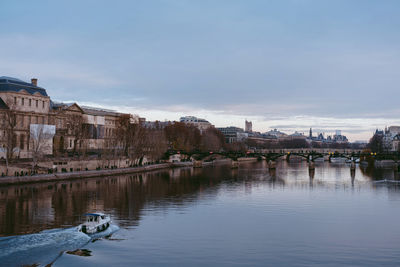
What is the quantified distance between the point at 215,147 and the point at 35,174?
71.2 meters

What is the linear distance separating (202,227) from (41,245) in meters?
9.73

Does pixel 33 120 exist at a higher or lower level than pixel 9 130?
higher

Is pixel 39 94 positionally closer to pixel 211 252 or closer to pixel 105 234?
pixel 105 234

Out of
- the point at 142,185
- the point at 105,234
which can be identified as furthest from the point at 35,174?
the point at 105,234

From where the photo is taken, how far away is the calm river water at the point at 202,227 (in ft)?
65.9

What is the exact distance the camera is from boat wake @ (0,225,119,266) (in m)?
18.6

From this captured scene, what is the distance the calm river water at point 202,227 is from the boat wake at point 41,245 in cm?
4

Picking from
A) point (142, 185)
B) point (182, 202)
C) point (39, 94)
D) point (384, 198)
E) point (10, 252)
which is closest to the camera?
point (10, 252)

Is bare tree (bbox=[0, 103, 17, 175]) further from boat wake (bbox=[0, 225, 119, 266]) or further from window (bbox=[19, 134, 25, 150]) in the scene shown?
boat wake (bbox=[0, 225, 119, 266])

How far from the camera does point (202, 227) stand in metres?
26.9

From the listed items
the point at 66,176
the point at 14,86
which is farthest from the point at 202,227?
the point at 14,86

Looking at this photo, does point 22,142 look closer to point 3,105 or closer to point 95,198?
point 3,105

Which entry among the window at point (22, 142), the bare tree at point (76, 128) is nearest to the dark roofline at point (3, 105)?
the window at point (22, 142)

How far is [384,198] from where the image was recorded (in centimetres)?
4072
